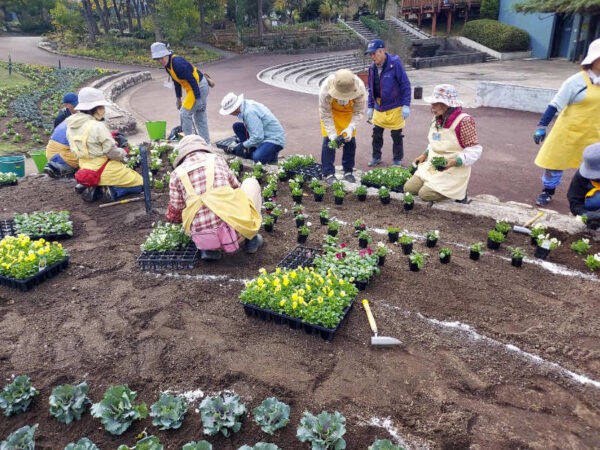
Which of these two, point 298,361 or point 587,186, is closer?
point 298,361

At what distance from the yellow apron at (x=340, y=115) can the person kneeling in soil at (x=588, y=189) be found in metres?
2.93

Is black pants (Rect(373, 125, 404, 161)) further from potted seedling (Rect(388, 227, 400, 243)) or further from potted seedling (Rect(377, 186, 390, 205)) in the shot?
potted seedling (Rect(388, 227, 400, 243))

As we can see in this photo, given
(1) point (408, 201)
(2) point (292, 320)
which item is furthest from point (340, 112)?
(2) point (292, 320)

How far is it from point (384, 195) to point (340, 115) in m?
1.52

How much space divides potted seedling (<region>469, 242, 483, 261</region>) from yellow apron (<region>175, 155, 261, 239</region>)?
2.14 meters

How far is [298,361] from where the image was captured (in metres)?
3.18

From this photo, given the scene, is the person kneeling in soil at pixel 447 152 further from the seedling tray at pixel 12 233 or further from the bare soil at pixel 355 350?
the seedling tray at pixel 12 233

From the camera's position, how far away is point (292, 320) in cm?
345

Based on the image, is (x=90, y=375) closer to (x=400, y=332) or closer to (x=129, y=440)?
(x=129, y=440)

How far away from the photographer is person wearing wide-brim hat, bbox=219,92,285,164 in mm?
6819

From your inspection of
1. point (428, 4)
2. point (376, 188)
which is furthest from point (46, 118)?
point (428, 4)

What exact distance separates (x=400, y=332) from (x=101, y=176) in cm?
450

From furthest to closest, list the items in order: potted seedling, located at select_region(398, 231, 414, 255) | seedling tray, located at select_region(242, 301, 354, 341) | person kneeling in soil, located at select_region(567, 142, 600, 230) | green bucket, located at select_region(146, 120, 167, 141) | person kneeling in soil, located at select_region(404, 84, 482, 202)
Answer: green bucket, located at select_region(146, 120, 167, 141) < person kneeling in soil, located at select_region(404, 84, 482, 202) < person kneeling in soil, located at select_region(567, 142, 600, 230) < potted seedling, located at select_region(398, 231, 414, 255) < seedling tray, located at select_region(242, 301, 354, 341)

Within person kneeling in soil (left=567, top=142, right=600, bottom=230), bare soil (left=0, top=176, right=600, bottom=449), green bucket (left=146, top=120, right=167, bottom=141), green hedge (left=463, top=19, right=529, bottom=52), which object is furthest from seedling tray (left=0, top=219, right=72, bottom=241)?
green hedge (left=463, top=19, right=529, bottom=52)
